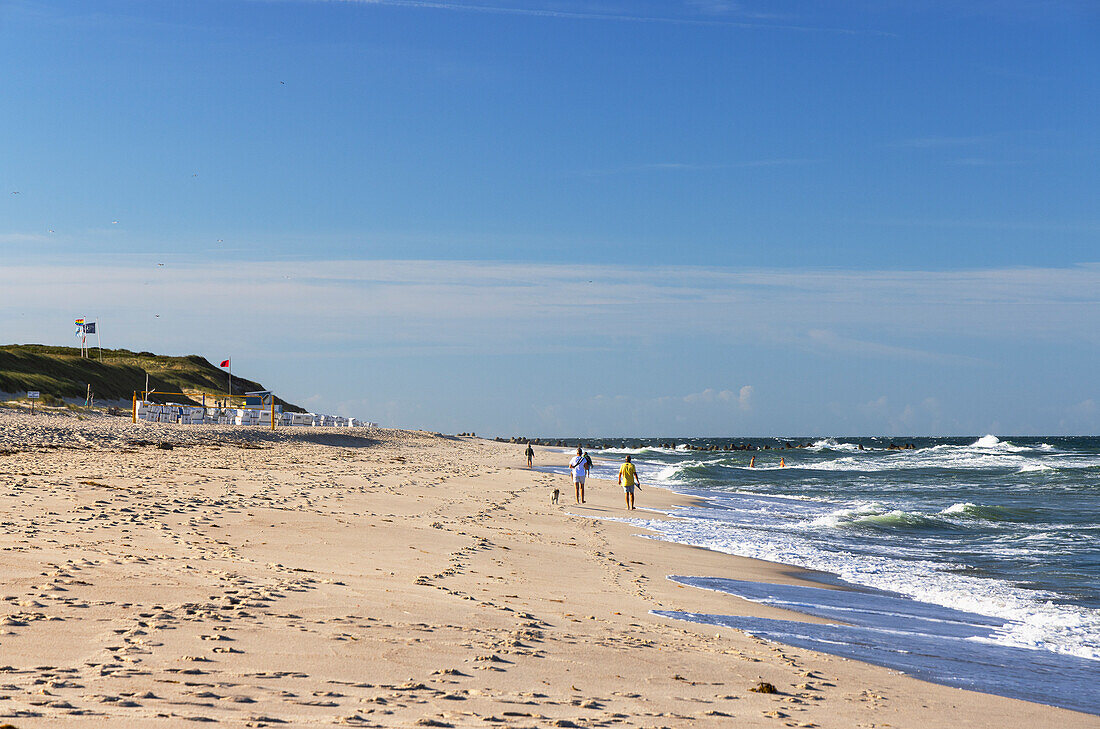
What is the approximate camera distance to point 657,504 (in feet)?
82.0

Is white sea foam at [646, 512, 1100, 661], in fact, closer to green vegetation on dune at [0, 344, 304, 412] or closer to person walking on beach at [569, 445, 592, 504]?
person walking on beach at [569, 445, 592, 504]

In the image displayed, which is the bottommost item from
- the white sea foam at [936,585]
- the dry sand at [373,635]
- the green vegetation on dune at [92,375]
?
the white sea foam at [936,585]

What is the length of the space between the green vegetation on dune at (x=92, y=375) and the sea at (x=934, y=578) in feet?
161

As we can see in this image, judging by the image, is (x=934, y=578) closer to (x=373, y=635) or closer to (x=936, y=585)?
(x=936, y=585)

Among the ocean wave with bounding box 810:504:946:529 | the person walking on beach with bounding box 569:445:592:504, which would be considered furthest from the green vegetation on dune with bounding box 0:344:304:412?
the ocean wave with bounding box 810:504:946:529

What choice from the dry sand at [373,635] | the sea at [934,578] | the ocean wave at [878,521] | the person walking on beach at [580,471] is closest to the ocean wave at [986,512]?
the sea at [934,578]

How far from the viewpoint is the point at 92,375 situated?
7275 cm

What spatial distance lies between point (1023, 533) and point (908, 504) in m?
7.66

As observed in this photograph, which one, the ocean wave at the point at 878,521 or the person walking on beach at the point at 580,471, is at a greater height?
the person walking on beach at the point at 580,471

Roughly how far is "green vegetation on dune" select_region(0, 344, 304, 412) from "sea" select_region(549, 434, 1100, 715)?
49055mm

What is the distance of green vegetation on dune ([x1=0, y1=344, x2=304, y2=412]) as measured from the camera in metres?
61.4

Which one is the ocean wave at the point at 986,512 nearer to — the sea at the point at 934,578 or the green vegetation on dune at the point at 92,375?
the sea at the point at 934,578

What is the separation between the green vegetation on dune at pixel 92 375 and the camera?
202ft

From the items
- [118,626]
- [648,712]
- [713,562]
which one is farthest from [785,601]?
[118,626]
